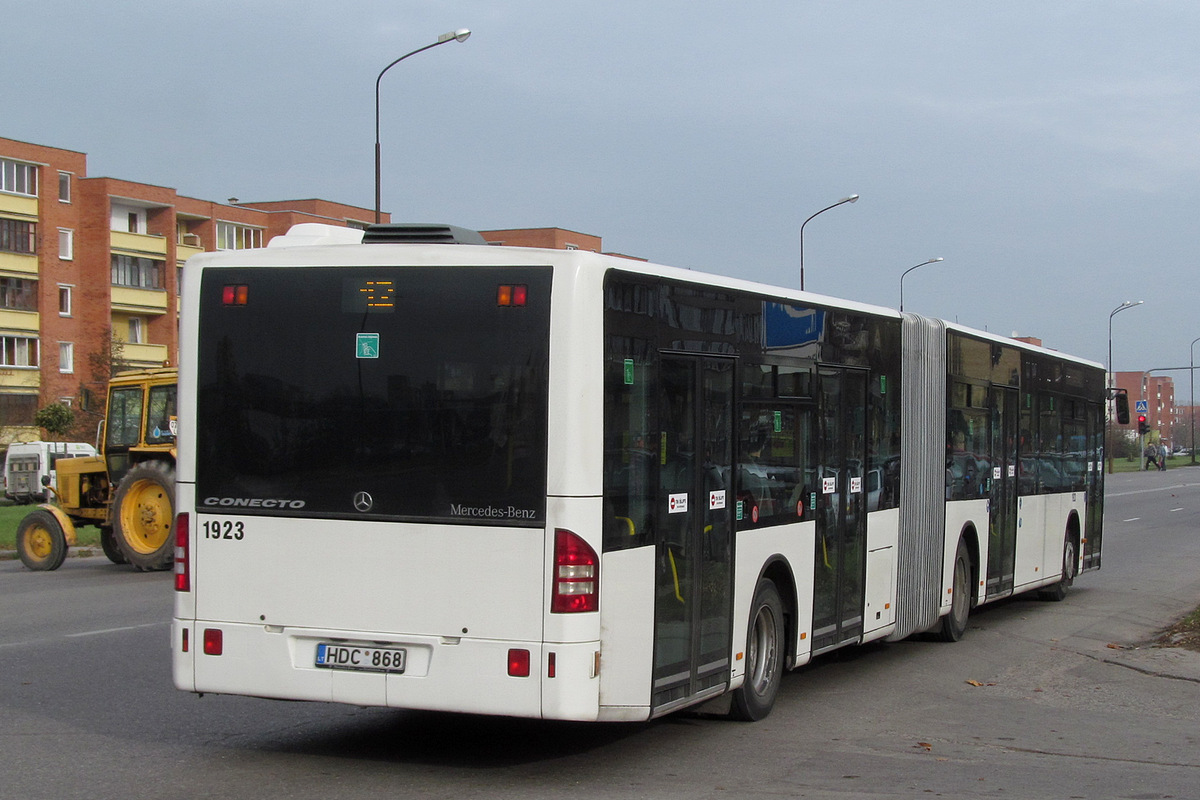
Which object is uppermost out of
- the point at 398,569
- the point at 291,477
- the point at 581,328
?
Answer: the point at 581,328

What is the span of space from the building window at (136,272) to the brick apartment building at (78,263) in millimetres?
72

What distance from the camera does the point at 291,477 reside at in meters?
7.38

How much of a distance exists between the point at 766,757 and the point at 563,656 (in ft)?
5.65

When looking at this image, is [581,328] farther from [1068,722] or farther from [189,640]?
[1068,722]

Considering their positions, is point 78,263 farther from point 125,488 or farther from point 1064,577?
point 1064,577

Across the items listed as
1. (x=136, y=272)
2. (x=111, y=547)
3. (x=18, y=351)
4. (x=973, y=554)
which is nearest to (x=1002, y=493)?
(x=973, y=554)

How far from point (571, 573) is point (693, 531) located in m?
1.21

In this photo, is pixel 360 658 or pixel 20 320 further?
pixel 20 320

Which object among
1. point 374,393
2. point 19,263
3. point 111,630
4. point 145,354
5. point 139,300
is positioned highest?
point 19,263

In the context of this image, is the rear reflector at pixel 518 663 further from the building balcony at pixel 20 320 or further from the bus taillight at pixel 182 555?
the building balcony at pixel 20 320

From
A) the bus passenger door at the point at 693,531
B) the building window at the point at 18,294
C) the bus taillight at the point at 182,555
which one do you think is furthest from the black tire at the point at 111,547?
the building window at the point at 18,294

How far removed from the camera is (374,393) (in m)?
7.25

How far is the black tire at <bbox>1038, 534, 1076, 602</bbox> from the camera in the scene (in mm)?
16719

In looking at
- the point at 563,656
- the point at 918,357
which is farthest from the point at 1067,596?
the point at 563,656
